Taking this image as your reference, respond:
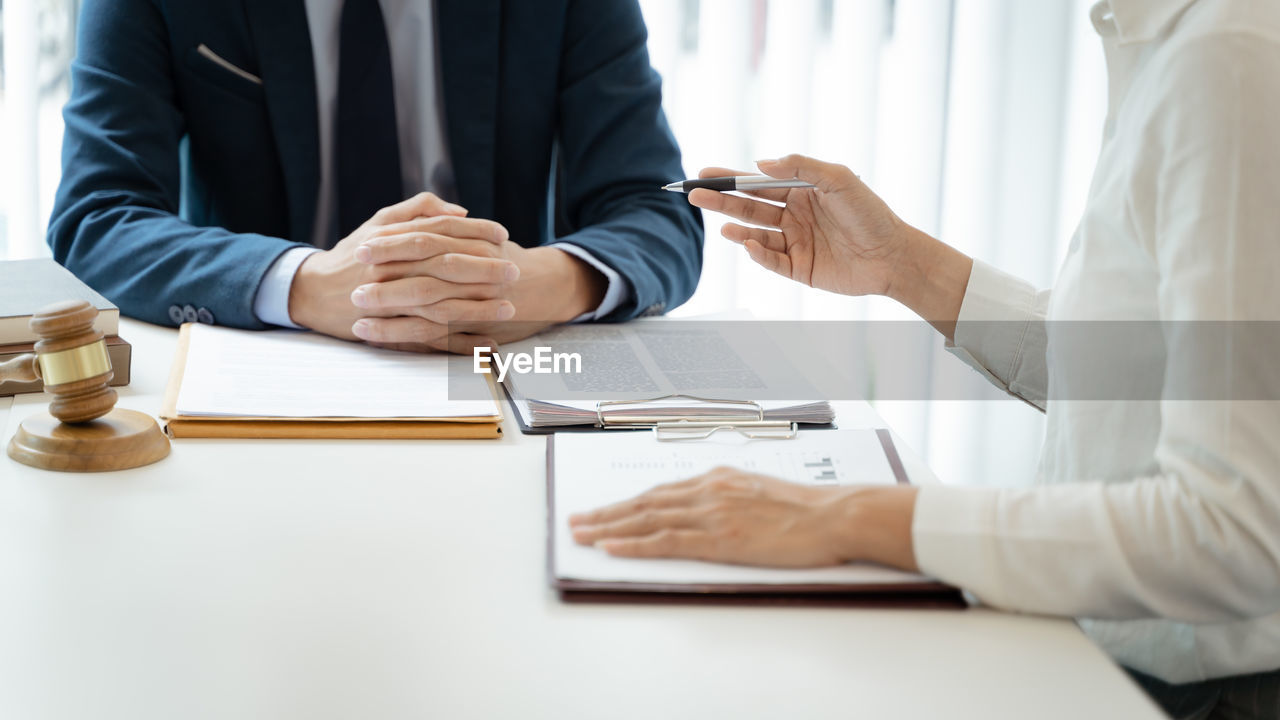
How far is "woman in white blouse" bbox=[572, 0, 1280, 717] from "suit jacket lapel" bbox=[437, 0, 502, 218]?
2.76ft

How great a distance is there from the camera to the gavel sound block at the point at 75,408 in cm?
72

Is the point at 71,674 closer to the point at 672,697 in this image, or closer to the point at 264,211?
the point at 672,697

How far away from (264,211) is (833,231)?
0.76 meters

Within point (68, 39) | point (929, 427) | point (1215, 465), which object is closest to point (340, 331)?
point (1215, 465)

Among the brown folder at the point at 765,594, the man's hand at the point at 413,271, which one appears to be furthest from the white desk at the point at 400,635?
the man's hand at the point at 413,271

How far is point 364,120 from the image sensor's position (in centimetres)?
134

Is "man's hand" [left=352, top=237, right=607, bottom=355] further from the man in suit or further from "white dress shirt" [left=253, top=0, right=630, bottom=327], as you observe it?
"white dress shirt" [left=253, top=0, right=630, bottom=327]

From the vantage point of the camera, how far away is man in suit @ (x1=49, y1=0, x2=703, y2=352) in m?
1.03

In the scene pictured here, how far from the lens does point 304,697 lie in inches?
18.6

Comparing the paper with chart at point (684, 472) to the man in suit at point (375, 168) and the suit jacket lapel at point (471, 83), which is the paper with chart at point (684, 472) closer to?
the man in suit at point (375, 168)

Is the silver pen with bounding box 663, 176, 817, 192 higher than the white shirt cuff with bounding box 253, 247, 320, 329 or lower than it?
higher

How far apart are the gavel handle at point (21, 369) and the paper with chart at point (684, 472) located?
39 cm

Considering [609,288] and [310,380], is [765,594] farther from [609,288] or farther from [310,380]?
[609,288]

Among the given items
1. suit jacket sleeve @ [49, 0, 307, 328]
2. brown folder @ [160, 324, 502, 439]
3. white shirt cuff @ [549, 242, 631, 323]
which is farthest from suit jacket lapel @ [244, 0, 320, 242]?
brown folder @ [160, 324, 502, 439]
